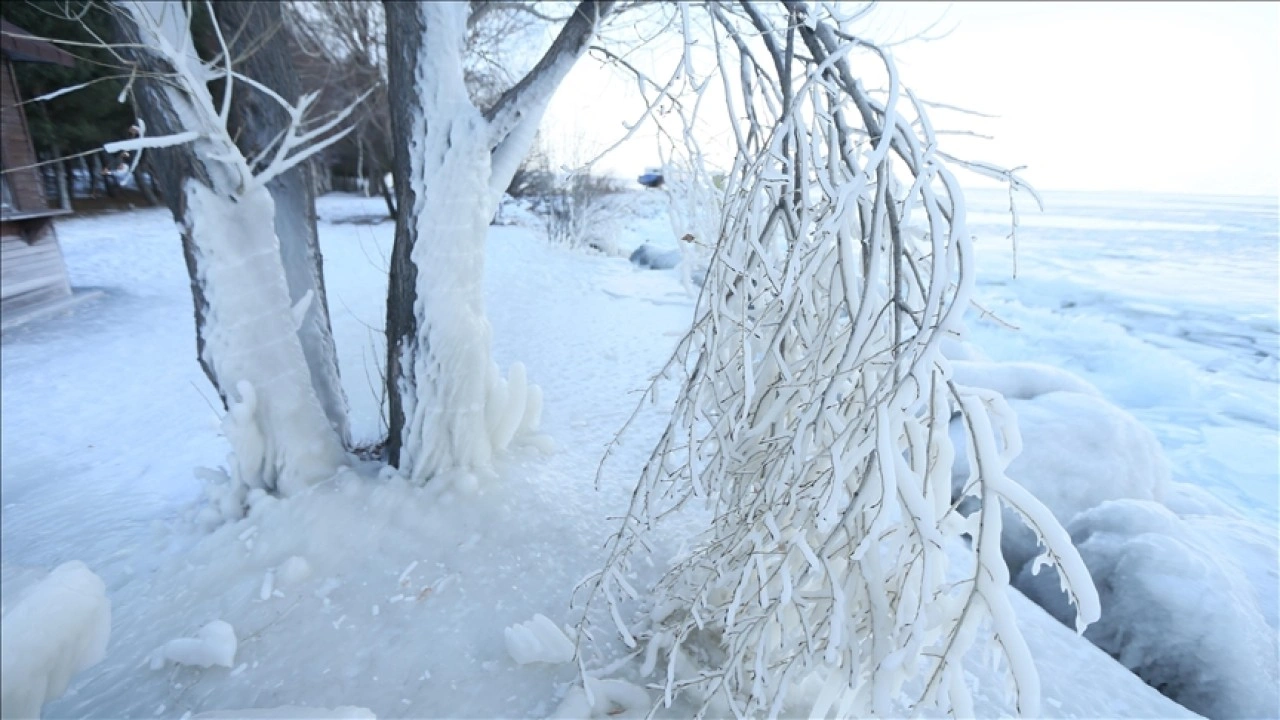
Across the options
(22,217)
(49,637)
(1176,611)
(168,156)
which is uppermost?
(168,156)

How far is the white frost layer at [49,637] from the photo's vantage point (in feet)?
5.06

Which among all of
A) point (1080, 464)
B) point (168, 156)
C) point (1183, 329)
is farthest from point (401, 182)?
point (1183, 329)

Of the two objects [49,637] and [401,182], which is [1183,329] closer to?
[401,182]

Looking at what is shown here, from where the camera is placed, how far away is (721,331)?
1795 millimetres

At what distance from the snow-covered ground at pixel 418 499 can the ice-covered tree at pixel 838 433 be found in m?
0.49

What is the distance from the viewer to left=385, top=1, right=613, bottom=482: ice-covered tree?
278 centimetres

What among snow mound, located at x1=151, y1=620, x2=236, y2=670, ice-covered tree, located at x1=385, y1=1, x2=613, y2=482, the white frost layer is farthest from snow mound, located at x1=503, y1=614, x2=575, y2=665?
the white frost layer

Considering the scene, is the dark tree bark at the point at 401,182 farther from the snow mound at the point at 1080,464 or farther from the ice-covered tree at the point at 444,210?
the snow mound at the point at 1080,464

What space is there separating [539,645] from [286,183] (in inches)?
109

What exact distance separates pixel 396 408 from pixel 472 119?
1505 mm

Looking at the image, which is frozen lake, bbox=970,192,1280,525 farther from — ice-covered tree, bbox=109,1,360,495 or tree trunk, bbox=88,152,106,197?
tree trunk, bbox=88,152,106,197

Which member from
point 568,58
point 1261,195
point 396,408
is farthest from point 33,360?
point 1261,195

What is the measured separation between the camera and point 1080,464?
3615mm

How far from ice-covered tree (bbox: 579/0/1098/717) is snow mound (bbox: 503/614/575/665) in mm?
117
